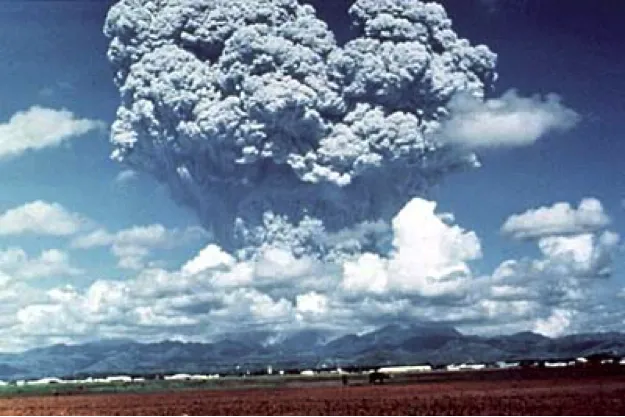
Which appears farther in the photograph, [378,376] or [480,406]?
[378,376]

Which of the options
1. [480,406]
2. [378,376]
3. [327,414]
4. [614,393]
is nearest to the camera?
[327,414]

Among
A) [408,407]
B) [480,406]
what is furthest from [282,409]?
[480,406]

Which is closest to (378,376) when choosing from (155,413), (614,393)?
(614,393)

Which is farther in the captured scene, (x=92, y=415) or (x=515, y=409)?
(x=92, y=415)

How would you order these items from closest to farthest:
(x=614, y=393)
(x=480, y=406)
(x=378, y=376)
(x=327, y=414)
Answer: (x=327, y=414)
(x=480, y=406)
(x=614, y=393)
(x=378, y=376)

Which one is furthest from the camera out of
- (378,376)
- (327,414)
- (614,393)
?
(378,376)

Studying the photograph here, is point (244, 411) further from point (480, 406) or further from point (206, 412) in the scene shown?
point (480, 406)

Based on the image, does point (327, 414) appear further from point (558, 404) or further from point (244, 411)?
point (558, 404)

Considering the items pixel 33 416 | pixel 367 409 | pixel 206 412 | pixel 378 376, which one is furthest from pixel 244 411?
pixel 378 376

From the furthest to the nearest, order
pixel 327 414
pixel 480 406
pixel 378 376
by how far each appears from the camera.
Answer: pixel 378 376, pixel 480 406, pixel 327 414
